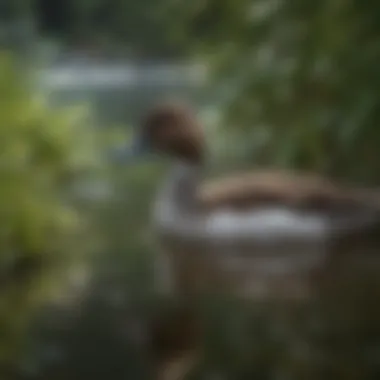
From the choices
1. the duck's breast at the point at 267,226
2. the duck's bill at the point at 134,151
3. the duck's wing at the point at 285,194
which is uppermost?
the duck's bill at the point at 134,151

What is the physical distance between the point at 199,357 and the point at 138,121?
277mm

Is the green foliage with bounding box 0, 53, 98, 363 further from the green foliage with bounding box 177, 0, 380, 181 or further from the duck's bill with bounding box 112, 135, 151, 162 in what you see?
the green foliage with bounding box 177, 0, 380, 181

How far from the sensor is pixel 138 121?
77 cm

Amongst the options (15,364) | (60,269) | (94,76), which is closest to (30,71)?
(94,76)

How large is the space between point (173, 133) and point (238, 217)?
0.09m

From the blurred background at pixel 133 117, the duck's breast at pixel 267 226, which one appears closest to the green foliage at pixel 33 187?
the blurred background at pixel 133 117

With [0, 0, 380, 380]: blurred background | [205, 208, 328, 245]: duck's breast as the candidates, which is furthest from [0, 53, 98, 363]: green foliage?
Result: [205, 208, 328, 245]: duck's breast

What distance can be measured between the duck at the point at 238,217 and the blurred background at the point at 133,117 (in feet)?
0.05

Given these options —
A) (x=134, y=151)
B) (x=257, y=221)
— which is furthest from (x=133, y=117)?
(x=257, y=221)

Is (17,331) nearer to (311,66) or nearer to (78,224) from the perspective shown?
(78,224)

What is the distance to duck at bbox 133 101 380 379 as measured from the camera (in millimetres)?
674

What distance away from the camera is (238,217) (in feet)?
2.40

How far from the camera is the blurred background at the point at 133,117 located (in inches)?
25.2

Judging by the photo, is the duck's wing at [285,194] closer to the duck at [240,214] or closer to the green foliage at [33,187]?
the duck at [240,214]
